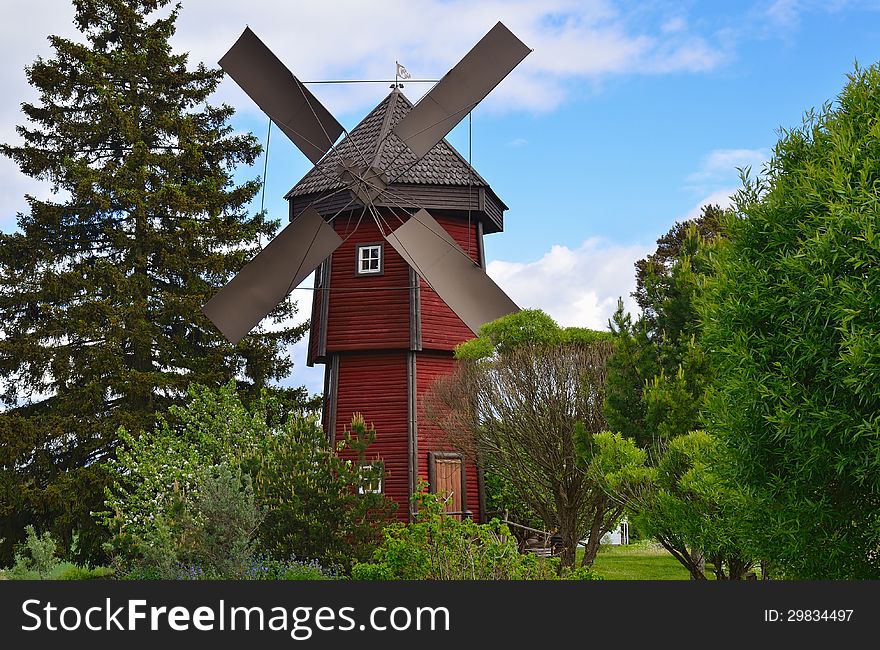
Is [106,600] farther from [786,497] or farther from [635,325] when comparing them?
[635,325]

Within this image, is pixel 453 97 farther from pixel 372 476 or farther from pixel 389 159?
pixel 372 476

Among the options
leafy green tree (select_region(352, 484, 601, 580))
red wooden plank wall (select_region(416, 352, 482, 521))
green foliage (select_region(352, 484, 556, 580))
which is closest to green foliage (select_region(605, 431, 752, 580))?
leafy green tree (select_region(352, 484, 601, 580))

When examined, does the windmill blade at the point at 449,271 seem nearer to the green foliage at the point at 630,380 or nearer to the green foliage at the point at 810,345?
the green foliage at the point at 630,380

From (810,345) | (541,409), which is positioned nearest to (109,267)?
(541,409)

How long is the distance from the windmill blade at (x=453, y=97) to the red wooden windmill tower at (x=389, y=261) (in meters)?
0.02

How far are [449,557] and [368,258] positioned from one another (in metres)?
11.9

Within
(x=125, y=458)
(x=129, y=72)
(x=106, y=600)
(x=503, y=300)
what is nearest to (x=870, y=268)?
(x=106, y=600)

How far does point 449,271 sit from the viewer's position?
1998 cm

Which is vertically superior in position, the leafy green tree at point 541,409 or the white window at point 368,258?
the white window at point 368,258

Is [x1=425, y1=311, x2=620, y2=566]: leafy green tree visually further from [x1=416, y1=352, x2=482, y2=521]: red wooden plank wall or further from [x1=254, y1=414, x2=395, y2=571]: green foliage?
[x1=416, y1=352, x2=482, y2=521]: red wooden plank wall

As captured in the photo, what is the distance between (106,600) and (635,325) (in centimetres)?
799

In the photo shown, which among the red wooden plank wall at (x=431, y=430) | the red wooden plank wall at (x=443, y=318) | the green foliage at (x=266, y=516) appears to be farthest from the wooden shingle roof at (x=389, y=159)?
the green foliage at (x=266, y=516)

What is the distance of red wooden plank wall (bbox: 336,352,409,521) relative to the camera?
67.9 feet

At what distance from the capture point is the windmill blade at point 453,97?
20.6 metres
